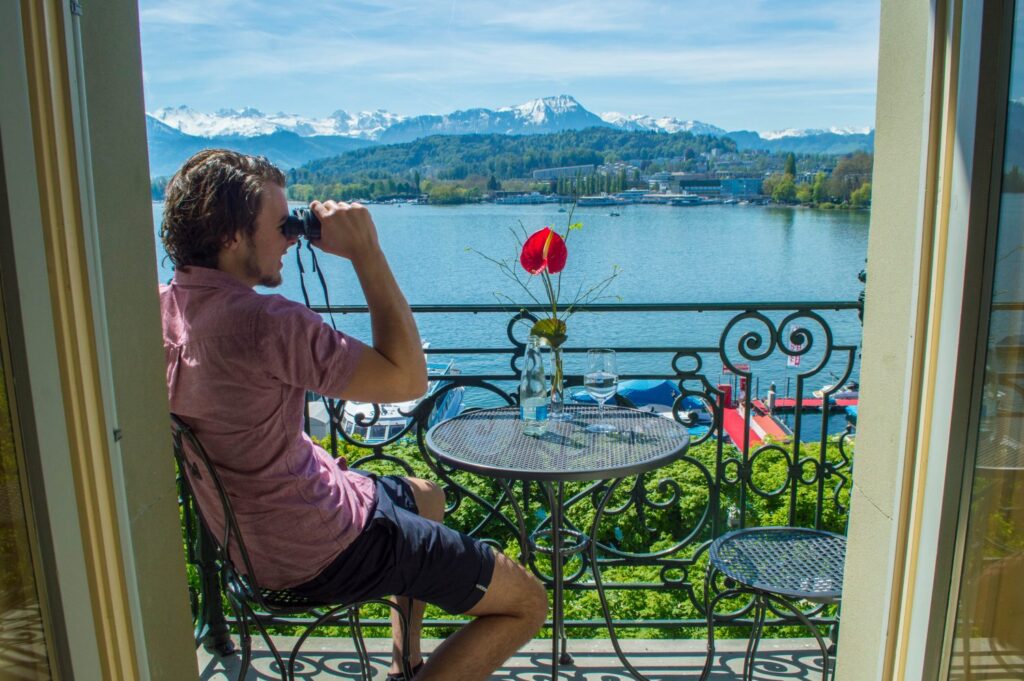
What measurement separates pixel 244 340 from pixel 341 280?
90.5 feet

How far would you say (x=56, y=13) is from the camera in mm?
1031

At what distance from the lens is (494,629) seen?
5.94 ft

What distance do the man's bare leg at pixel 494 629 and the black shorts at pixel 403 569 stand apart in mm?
48

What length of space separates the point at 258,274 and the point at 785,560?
1.46 m

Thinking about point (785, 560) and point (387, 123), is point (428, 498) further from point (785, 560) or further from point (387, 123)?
point (387, 123)

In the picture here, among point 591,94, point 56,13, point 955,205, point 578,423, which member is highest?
point 591,94

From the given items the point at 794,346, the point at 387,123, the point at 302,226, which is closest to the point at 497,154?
the point at 794,346

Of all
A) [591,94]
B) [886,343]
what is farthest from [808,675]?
[591,94]

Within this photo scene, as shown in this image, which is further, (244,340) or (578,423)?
(578,423)

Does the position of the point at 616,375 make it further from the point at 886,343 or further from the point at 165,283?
the point at 165,283

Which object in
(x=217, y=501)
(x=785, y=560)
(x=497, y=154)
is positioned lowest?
(x=785, y=560)

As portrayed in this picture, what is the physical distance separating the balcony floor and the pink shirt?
2.39ft

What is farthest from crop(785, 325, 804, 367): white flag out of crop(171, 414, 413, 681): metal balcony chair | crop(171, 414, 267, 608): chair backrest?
crop(171, 414, 267, 608): chair backrest

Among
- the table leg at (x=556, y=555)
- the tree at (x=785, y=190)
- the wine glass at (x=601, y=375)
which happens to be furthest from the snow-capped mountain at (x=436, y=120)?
the table leg at (x=556, y=555)
